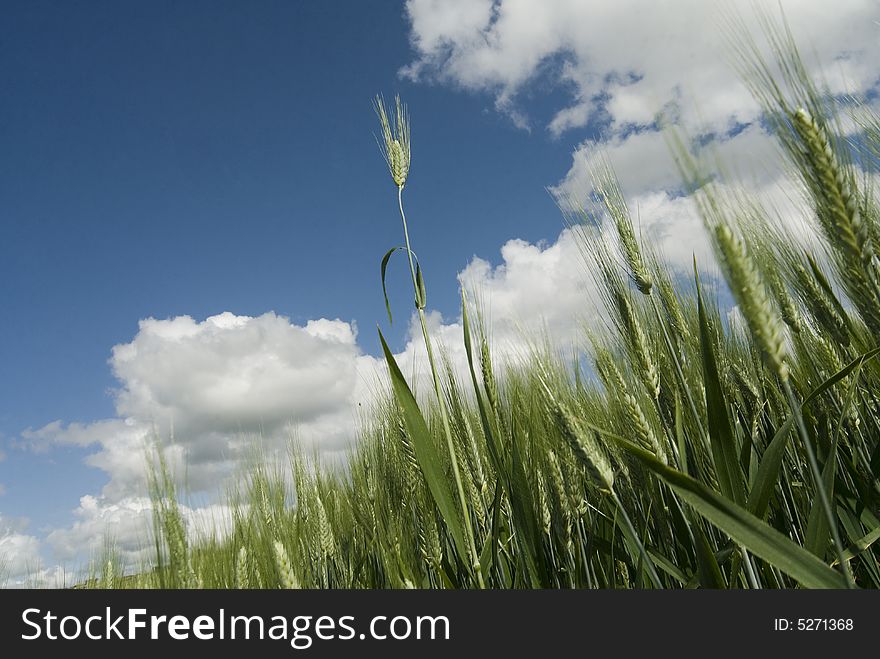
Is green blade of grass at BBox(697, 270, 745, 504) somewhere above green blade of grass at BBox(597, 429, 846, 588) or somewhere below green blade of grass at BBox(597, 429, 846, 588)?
above

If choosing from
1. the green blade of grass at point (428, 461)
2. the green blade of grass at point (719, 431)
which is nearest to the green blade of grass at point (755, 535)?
the green blade of grass at point (719, 431)

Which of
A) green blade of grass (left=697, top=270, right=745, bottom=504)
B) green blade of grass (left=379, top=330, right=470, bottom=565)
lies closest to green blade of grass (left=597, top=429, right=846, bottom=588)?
green blade of grass (left=697, top=270, right=745, bottom=504)

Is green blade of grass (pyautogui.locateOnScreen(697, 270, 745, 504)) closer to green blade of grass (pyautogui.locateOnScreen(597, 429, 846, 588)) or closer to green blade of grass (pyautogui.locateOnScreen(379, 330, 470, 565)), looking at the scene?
green blade of grass (pyautogui.locateOnScreen(597, 429, 846, 588))

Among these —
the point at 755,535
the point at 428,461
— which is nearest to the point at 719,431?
the point at 755,535

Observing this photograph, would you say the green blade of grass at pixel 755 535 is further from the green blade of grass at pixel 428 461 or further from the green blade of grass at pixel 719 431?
the green blade of grass at pixel 428 461

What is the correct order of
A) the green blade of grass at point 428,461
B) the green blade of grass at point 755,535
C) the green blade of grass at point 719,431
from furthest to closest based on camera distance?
the green blade of grass at point 428,461 → the green blade of grass at point 719,431 → the green blade of grass at point 755,535

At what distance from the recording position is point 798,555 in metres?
0.84

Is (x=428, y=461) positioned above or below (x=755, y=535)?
above

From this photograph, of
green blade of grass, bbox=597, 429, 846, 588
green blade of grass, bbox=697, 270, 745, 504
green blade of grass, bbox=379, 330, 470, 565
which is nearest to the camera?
green blade of grass, bbox=597, 429, 846, 588

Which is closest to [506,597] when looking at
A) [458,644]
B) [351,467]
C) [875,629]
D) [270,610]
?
[458,644]

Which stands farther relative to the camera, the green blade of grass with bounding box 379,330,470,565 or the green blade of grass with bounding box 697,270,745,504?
the green blade of grass with bounding box 379,330,470,565

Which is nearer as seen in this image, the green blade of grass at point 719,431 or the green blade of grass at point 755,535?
the green blade of grass at point 755,535

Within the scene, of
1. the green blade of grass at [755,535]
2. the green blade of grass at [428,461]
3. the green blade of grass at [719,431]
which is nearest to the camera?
the green blade of grass at [755,535]

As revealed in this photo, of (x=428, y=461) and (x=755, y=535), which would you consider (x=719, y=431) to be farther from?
(x=428, y=461)
